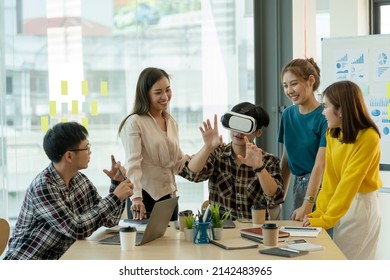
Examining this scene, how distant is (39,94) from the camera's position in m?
4.87

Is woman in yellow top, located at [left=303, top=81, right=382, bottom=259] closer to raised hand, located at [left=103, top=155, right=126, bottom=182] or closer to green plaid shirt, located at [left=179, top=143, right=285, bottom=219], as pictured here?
green plaid shirt, located at [left=179, top=143, right=285, bottom=219]

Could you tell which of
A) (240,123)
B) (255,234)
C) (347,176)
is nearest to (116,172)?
(240,123)

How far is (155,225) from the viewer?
2.79 metres

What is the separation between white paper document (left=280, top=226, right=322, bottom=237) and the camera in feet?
9.60

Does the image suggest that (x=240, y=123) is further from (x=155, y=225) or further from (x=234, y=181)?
(x=155, y=225)

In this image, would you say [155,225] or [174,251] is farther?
[155,225]

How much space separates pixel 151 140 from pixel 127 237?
116cm

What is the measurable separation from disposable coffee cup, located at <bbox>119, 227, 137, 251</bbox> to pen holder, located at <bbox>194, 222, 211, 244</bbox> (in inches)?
11.0

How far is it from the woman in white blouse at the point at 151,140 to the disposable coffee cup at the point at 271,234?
1116 millimetres

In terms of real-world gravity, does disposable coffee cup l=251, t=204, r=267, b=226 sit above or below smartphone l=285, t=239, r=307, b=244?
A: above

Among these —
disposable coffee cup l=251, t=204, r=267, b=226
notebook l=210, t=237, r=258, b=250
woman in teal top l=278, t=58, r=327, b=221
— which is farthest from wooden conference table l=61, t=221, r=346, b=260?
woman in teal top l=278, t=58, r=327, b=221

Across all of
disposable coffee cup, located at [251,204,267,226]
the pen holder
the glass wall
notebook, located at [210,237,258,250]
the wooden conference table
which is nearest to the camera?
the wooden conference table

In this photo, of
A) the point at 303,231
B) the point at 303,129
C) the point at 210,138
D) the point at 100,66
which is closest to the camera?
the point at 303,231

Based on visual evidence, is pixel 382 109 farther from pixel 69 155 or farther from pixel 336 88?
pixel 69 155
